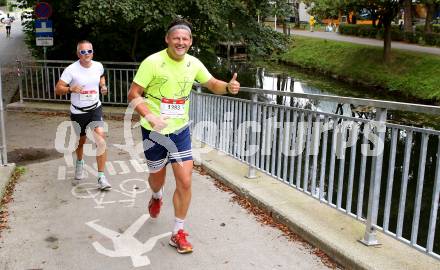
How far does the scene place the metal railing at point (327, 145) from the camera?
3996mm

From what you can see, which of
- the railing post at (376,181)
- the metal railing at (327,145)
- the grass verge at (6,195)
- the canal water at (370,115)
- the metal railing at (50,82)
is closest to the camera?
the metal railing at (327,145)

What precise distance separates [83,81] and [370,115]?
Result: 12.8 ft

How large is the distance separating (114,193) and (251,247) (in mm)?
2340

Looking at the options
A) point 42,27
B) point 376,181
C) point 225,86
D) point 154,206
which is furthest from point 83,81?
point 42,27

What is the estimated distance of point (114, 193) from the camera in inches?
245

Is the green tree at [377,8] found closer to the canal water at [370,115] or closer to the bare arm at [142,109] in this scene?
the canal water at [370,115]

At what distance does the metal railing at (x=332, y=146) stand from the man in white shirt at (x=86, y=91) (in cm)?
190

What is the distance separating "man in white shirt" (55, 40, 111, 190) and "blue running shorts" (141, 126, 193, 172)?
1.94 metres

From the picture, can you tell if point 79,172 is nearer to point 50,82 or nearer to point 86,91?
point 86,91

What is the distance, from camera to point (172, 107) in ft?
14.4

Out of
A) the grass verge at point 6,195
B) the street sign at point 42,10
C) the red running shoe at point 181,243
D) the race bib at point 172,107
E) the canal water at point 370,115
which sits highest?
the street sign at point 42,10

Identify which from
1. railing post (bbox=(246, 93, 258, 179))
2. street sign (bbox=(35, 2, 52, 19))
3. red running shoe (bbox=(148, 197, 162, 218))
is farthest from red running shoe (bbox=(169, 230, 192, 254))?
street sign (bbox=(35, 2, 52, 19))

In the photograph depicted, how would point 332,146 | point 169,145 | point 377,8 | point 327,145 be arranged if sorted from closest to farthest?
point 169,145 → point 332,146 → point 327,145 → point 377,8

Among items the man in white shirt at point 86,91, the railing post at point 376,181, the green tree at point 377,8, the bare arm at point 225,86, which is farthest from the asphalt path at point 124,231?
the green tree at point 377,8
